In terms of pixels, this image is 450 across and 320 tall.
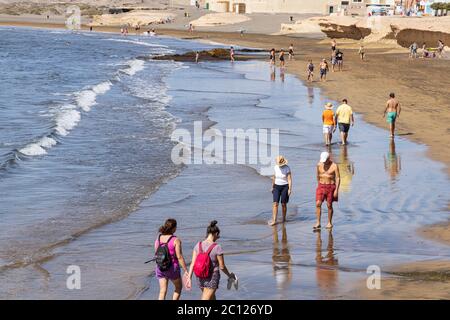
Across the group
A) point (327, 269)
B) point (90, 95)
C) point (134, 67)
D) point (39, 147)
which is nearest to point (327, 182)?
point (327, 269)

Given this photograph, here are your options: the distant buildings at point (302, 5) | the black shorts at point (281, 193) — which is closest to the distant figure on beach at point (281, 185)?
the black shorts at point (281, 193)

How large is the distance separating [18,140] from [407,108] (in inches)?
521

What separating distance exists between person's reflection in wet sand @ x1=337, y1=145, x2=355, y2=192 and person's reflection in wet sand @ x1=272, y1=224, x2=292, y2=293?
3597 mm

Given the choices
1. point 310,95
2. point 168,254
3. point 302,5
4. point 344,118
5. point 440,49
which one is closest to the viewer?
point 168,254

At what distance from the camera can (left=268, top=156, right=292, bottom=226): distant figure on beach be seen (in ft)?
50.2

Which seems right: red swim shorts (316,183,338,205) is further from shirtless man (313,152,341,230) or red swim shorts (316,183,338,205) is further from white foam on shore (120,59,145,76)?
white foam on shore (120,59,145,76)

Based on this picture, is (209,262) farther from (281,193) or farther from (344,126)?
(344,126)

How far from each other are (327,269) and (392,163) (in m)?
9.20

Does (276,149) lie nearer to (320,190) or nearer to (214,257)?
(320,190)

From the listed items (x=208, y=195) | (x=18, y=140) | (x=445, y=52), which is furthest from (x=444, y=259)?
(x=445, y=52)

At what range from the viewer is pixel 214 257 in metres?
9.79

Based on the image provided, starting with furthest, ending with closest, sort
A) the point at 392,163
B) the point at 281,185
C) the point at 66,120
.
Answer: the point at 66,120, the point at 392,163, the point at 281,185

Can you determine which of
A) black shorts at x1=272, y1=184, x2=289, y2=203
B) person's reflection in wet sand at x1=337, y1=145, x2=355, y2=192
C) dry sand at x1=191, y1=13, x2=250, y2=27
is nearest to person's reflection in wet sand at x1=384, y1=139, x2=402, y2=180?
person's reflection in wet sand at x1=337, y1=145, x2=355, y2=192

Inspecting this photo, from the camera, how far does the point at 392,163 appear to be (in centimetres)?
2105
